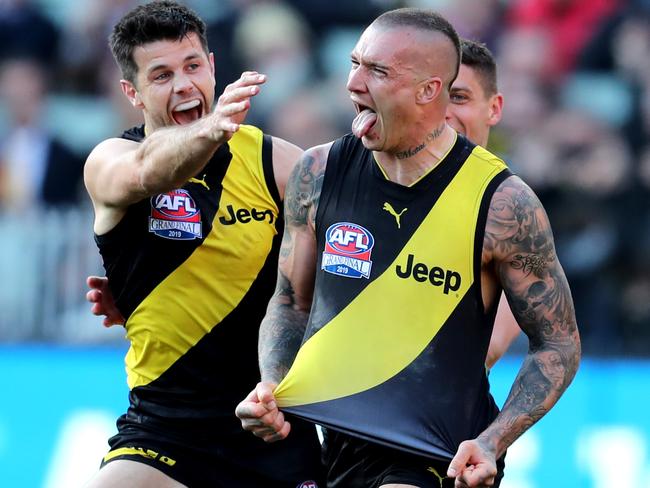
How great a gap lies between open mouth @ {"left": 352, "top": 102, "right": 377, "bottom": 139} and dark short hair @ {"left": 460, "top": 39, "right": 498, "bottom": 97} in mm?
1365

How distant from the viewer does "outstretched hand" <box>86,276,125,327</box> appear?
625 centimetres

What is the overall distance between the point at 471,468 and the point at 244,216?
65.5 inches

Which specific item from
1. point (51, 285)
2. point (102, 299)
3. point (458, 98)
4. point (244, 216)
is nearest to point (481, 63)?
point (458, 98)

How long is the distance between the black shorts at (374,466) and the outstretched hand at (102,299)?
53.1 inches

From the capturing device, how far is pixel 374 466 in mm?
5195

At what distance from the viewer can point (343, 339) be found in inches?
203

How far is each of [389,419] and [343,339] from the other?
1.13ft

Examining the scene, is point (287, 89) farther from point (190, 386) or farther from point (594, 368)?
point (190, 386)

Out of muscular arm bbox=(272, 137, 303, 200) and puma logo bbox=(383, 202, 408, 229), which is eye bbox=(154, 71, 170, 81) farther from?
puma logo bbox=(383, 202, 408, 229)

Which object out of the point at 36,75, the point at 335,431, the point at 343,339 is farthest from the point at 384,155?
the point at 36,75

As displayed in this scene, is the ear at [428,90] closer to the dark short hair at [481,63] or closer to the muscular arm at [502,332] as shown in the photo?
the dark short hair at [481,63]

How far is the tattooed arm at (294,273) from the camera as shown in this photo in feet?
17.4

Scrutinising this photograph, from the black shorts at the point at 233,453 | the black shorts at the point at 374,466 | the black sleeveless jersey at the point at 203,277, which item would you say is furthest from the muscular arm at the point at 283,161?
the black shorts at the point at 374,466

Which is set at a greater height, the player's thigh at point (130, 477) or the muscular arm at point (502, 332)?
the muscular arm at point (502, 332)
